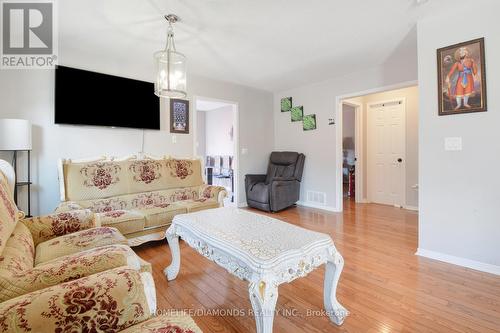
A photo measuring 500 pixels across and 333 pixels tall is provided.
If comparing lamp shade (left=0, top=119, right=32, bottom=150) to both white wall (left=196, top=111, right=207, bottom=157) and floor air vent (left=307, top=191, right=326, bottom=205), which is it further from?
white wall (left=196, top=111, right=207, bottom=157)

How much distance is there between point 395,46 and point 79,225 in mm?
3861

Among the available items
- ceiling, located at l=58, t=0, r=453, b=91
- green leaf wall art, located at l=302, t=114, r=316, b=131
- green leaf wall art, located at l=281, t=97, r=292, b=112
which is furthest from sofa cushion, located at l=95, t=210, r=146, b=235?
green leaf wall art, located at l=281, t=97, r=292, b=112

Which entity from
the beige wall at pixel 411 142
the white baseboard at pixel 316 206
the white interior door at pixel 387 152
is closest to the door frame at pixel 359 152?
the white interior door at pixel 387 152

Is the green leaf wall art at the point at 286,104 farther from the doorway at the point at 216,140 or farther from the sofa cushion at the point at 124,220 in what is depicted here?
the sofa cushion at the point at 124,220

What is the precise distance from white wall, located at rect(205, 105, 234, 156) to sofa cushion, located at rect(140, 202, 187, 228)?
393 centimetres

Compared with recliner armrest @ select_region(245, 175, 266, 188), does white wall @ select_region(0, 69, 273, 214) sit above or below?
above

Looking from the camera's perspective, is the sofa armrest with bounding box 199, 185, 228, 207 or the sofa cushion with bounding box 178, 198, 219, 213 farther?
the sofa armrest with bounding box 199, 185, 228, 207

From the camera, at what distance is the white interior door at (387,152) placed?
184 inches

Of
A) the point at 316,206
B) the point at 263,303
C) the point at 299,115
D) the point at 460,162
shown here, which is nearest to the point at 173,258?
the point at 263,303

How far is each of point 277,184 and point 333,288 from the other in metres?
2.80

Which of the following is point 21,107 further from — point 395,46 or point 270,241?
point 395,46

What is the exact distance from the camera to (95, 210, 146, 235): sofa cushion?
236cm

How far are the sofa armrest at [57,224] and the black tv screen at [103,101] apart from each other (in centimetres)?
157

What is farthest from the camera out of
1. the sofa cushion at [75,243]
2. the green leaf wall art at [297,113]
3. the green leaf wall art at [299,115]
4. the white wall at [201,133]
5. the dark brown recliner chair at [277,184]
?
the white wall at [201,133]
